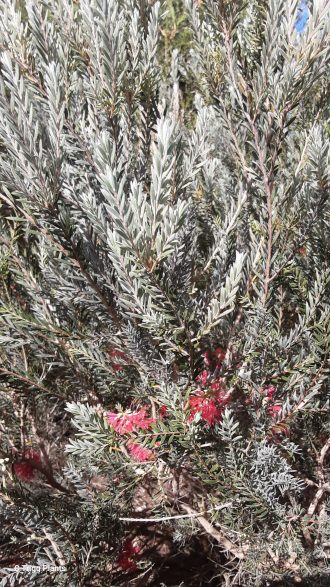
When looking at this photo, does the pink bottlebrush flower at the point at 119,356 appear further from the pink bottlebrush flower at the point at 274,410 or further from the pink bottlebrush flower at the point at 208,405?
the pink bottlebrush flower at the point at 274,410

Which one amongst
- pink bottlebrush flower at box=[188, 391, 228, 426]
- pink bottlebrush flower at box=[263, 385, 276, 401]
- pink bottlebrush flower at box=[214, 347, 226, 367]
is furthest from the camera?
pink bottlebrush flower at box=[214, 347, 226, 367]

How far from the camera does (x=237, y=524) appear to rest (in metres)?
1.80

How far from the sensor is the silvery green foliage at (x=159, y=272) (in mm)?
1494

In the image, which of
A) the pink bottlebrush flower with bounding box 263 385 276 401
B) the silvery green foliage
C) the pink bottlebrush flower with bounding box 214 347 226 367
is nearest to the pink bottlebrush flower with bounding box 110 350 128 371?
the silvery green foliage

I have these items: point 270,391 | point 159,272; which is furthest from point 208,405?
point 159,272

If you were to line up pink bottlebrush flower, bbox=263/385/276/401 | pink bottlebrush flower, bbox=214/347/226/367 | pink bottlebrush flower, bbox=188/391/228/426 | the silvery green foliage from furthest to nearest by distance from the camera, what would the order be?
1. pink bottlebrush flower, bbox=214/347/226/367
2. pink bottlebrush flower, bbox=263/385/276/401
3. pink bottlebrush flower, bbox=188/391/228/426
4. the silvery green foliage

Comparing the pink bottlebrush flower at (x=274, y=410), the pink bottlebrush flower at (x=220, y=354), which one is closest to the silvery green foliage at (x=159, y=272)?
the pink bottlebrush flower at (x=274, y=410)

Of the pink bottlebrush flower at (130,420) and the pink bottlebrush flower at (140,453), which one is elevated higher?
the pink bottlebrush flower at (130,420)

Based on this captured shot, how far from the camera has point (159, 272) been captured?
1449mm

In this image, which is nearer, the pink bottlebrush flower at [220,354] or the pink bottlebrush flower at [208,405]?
the pink bottlebrush flower at [208,405]

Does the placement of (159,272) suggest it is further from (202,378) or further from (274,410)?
(274,410)

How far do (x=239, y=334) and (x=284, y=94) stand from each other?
1.02m

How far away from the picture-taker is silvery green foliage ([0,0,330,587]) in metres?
1.49

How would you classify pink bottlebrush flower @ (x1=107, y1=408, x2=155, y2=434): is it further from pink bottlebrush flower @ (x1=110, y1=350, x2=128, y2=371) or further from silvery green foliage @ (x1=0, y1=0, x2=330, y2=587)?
pink bottlebrush flower @ (x1=110, y1=350, x2=128, y2=371)
